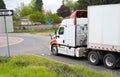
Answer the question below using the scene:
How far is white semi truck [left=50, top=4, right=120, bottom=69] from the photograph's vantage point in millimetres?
16008

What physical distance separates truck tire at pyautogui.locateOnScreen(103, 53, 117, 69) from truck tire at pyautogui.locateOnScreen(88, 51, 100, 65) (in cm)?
71

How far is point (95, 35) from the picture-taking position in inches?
684

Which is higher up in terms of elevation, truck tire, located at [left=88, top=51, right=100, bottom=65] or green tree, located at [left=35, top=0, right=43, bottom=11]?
green tree, located at [left=35, top=0, right=43, bottom=11]

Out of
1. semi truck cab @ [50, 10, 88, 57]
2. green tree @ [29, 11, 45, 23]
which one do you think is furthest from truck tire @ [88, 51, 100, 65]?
green tree @ [29, 11, 45, 23]

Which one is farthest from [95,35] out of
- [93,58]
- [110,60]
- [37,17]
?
[37,17]

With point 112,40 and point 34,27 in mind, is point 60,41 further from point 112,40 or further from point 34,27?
point 34,27

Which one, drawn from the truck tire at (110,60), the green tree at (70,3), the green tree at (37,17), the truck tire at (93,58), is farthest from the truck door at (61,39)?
the green tree at (70,3)

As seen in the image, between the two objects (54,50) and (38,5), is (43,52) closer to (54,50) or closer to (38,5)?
(54,50)

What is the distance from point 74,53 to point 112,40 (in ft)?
14.6

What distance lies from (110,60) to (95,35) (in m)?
1.74

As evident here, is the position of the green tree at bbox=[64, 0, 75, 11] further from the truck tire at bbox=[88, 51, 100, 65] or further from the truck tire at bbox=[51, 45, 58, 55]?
the truck tire at bbox=[88, 51, 100, 65]

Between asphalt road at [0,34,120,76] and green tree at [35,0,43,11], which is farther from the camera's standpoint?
green tree at [35,0,43,11]

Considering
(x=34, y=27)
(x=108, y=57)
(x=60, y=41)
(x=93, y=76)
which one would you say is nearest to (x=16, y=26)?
(x=34, y=27)

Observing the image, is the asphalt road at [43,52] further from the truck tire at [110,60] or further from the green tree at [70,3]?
the green tree at [70,3]
